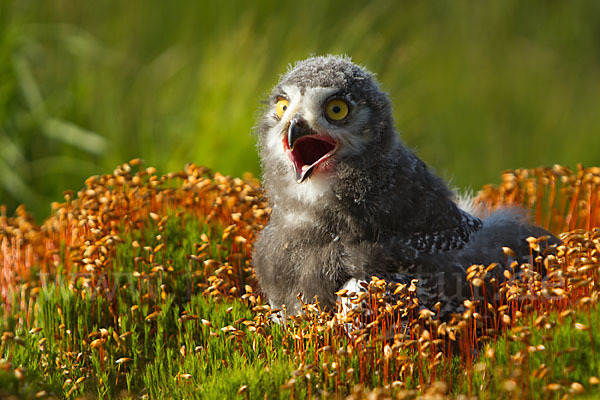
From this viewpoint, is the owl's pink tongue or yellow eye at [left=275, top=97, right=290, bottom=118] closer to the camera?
the owl's pink tongue

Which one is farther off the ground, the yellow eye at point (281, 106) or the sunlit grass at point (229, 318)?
the yellow eye at point (281, 106)

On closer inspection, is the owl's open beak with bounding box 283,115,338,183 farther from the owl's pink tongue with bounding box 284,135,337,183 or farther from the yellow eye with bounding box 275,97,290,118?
the yellow eye with bounding box 275,97,290,118

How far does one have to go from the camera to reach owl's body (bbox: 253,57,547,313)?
328 centimetres

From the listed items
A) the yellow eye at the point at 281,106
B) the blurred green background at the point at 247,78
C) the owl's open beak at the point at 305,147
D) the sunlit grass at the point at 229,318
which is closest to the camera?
the sunlit grass at the point at 229,318

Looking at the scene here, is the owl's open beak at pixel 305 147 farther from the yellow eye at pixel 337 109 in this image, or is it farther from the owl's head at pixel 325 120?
the yellow eye at pixel 337 109

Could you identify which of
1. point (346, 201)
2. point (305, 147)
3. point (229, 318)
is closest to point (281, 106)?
point (305, 147)

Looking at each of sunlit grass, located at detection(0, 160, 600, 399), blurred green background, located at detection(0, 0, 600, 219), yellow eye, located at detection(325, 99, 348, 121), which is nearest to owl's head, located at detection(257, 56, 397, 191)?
yellow eye, located at detection(325, 99, 348, 121)

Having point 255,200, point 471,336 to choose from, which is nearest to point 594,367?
point 471,336

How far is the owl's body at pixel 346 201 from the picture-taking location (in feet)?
10.8

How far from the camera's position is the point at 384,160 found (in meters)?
3.37

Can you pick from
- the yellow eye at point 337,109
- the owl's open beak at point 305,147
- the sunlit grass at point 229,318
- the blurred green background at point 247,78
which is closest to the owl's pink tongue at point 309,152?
the owl's open beak at point 305,147

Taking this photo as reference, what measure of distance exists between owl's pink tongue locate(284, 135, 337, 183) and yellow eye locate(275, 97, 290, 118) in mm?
186

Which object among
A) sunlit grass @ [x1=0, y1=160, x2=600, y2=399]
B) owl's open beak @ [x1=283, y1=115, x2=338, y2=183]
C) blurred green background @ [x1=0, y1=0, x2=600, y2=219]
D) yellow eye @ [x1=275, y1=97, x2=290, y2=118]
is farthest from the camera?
blurred green background @ [x1=0, y1=0, x2=600, y2=219]

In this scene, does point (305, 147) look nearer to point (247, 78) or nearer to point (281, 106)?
point (281, 106)
